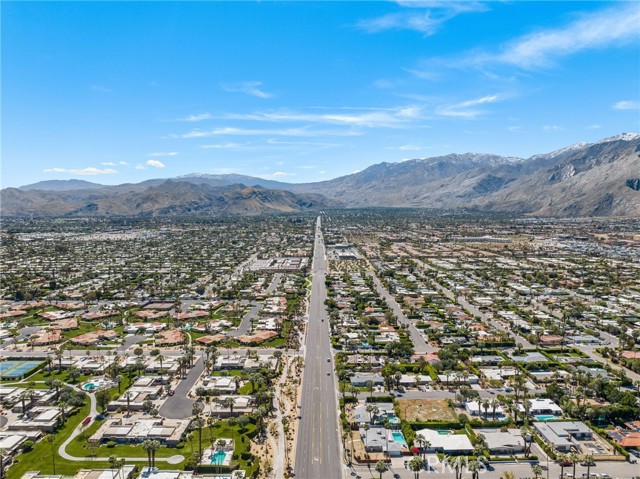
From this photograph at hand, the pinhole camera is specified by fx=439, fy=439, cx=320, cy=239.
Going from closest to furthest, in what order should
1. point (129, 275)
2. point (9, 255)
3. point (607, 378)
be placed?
point (607, 378) < point (129, 275) < point (9, 255)

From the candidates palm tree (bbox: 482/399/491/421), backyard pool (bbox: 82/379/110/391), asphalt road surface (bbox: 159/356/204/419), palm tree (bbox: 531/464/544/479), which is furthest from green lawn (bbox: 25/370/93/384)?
palm tree (bbox: 531/464/544/479)

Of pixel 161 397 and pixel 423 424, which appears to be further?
pixel 161 397

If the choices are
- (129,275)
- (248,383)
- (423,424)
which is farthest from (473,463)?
(129,275)

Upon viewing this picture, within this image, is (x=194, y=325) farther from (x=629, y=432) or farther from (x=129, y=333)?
(x=629, y=432)

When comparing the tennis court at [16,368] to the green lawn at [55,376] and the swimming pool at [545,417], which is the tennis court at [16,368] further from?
the swimming pool at [545,417]

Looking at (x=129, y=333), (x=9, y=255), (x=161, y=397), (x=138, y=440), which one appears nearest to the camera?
(x=138, y=440)

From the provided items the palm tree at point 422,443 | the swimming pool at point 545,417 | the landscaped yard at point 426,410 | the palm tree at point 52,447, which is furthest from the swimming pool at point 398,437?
the palm tree at point 52,447

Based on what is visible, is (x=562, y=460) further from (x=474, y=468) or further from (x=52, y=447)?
(x=52, y=447)

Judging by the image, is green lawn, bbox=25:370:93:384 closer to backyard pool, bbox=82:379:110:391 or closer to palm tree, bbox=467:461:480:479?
backyard pool, bbox=82:379:110:391
